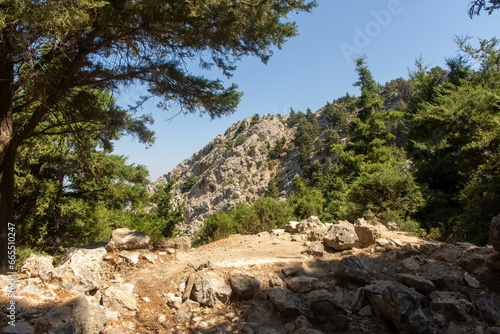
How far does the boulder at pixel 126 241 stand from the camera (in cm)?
552

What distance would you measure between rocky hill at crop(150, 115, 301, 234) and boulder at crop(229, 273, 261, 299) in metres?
59.0

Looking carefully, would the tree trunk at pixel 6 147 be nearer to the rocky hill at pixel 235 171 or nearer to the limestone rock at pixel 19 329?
the limestone rock at pixel 19 329

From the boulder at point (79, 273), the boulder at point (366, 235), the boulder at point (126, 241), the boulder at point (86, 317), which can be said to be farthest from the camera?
the boulder at point (366, 235)

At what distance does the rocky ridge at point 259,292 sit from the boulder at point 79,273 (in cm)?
1

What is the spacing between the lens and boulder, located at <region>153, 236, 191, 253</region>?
600 cm

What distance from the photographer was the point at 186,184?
88.1 meters

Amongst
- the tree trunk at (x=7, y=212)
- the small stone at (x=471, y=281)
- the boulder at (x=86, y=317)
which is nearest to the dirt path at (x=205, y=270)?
the boulder at (x=86, y=317)

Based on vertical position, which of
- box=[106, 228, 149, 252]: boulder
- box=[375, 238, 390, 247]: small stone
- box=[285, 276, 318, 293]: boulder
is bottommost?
box=[285, 276, 318, 293]: boulder

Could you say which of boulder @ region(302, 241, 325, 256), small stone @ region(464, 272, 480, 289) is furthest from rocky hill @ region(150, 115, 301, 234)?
small stone @ region(464, 272, 480, 289)

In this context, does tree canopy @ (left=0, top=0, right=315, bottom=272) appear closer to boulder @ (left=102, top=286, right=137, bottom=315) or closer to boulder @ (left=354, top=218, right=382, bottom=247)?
boulder @ (left=102, top=286, right=137, bottom=315)

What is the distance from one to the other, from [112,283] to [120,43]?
4.83 meters

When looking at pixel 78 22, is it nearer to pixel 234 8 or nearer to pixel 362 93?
pixel 234 8

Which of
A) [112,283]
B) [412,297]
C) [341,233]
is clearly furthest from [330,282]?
[112,283]

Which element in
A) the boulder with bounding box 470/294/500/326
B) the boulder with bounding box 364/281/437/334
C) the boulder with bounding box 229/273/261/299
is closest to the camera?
the boulder with bounding box 364/281/437/334
